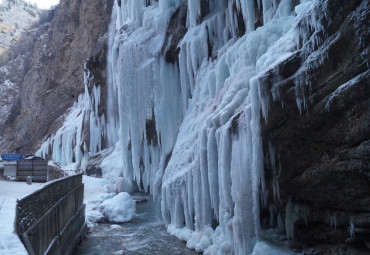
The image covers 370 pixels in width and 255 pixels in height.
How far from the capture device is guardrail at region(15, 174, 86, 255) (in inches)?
249

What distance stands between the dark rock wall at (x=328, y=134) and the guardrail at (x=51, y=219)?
4916mm

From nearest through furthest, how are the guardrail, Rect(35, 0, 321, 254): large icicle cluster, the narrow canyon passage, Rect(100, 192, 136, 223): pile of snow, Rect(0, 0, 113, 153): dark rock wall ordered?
the guardrail
Rect(35, 0, 321, 254): large icicle cluster
the narrow canyon passage
Rect(100, 192, 136, 223): pile of snow
Rect(0, 0, 113, 153): dark rock wall

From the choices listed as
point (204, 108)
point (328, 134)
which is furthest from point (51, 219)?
point (204, 108)

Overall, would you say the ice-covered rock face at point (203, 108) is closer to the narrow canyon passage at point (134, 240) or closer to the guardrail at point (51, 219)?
the narrow canyon passage at point (134, 240)

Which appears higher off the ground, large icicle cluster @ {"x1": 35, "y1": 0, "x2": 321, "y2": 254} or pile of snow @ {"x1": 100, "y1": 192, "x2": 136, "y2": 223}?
large icicle cluster @ {"x1": 35, "y1": 0, "x2": 321, "y2": 254}

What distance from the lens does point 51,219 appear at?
30.0ft

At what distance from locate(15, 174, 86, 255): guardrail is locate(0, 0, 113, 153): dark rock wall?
2670cm

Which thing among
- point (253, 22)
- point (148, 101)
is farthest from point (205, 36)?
point (148, 101)

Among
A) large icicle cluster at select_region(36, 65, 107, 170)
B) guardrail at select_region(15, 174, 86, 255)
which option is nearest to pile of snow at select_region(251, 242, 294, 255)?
guardrail at select_region(15, 174, 86, 255)

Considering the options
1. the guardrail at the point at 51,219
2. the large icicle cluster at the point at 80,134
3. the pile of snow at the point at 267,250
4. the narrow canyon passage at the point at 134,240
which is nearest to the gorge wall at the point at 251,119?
the pile of snow at the point at 267,250

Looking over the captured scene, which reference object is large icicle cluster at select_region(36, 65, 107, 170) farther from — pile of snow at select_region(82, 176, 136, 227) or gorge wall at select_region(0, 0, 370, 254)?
pile of snow at select_region(82, 176, 136, 227)

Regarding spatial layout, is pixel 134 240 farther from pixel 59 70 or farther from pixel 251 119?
pixel 59 70

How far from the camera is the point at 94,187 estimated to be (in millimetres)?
24203

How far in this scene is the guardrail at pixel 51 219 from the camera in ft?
20.7
